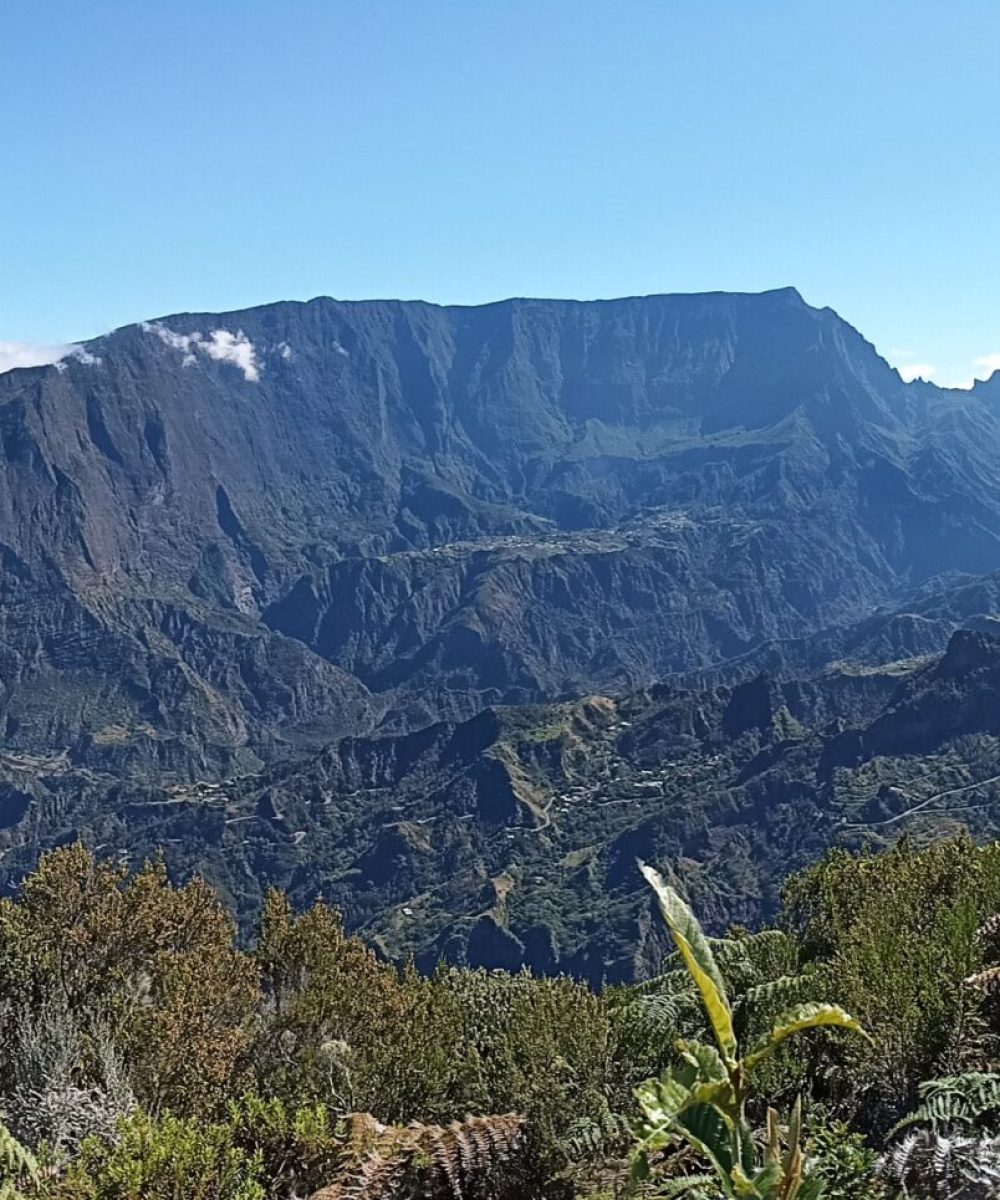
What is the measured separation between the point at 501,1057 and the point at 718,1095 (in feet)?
43.2

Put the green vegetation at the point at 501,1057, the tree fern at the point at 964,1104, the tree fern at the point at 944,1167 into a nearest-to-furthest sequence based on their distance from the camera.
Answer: the tree fern at the point at 944,1167 < the green vegetation at the point at 501,1057 < the tree fern at the point at 964,1104

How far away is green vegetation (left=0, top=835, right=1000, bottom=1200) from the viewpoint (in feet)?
24.5

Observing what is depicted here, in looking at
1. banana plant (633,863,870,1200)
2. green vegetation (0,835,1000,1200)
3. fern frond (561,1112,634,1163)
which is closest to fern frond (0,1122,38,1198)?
green vegetation (0,835,1000,1200)

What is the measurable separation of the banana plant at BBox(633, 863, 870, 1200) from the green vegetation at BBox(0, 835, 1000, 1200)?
18 millimetres

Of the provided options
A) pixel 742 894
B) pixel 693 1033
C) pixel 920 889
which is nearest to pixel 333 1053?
pixel 693 1033

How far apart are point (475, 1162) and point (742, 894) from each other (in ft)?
643

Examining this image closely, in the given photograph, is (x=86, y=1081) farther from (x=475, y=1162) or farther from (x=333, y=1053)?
(x=475, y=1162)

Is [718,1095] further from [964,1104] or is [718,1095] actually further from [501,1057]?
[501,1057]

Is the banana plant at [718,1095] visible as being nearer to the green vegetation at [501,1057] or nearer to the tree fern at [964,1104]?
the green vegetation at [501,1057]

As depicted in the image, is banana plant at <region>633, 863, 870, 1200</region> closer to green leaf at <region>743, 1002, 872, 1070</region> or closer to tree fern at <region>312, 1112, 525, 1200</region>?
green leaf at <region>743, 1002, 872, 1070</region>

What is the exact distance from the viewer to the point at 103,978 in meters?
20.5

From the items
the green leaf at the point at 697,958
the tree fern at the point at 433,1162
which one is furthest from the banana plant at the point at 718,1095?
the tree fern at the point at 433,1162

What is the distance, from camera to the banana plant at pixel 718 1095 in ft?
16.6

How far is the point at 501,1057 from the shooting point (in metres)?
17.4
